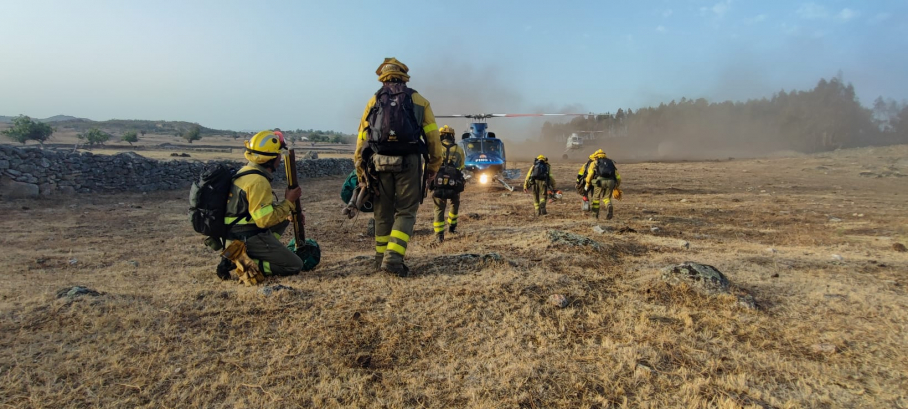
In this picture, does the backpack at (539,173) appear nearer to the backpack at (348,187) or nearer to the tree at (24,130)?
the backpack at (348,187)

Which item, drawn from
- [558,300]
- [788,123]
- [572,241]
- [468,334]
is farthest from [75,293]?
[788,123]

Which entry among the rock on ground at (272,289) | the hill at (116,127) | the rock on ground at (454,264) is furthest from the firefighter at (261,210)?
the hill at (116,127)

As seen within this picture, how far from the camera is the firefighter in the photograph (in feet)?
13.9

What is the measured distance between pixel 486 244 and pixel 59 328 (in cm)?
466

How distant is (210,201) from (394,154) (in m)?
1.75

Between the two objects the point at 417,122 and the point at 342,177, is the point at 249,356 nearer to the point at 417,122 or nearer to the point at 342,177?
the point at 417,122

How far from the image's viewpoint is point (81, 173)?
13492mm

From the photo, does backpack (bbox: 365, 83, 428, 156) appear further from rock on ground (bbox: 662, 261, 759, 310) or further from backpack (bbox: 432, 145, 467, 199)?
backpack (bbox: 432, 145, 467, 199)

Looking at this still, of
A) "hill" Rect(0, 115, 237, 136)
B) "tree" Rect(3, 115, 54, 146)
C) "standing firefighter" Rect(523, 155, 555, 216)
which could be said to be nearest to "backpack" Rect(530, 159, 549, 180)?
"standing firefighter" Rect(523, 155, 555, 216)

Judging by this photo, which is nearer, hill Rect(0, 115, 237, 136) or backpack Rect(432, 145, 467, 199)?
backpack Rect(432, 145, 467, 199)

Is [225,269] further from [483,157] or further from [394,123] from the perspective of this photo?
[483,157]

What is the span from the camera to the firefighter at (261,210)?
4234 mm

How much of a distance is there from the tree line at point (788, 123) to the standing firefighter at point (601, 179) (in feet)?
158

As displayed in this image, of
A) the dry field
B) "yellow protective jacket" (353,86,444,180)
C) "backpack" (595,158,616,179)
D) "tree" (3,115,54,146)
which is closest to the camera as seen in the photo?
the dry field
